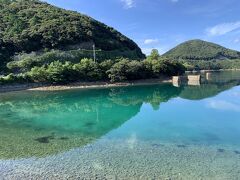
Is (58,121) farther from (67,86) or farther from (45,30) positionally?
(45,30)

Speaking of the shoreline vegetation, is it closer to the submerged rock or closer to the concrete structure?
the concrete structure

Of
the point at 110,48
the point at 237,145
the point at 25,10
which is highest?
the point at 25,10

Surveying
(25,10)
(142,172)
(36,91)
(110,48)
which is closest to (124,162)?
(142,172)

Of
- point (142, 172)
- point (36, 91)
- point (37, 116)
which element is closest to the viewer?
point (142, 172)

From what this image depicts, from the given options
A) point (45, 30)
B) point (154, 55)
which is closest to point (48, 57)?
point (45, 30)

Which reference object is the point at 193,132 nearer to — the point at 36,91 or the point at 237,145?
the point at 237,145

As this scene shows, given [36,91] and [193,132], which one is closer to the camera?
[193,132]

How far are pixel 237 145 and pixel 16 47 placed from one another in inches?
2822

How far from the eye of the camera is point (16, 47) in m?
78.8

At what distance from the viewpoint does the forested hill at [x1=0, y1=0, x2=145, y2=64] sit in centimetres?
7969

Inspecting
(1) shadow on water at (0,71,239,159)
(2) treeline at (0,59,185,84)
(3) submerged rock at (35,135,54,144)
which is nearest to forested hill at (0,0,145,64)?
(2) treeline at (0,59,185,84)

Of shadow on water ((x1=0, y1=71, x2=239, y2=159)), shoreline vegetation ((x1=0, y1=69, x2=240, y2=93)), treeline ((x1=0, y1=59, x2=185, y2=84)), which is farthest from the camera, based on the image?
treeline ((x1=0, y1=59, x2=185, y2=84))

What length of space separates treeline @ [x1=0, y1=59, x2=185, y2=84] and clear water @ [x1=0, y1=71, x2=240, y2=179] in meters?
27.0

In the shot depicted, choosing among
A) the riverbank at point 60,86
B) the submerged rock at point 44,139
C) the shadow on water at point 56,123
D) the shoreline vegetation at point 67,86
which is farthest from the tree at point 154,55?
the submerged rock at point 44,139
